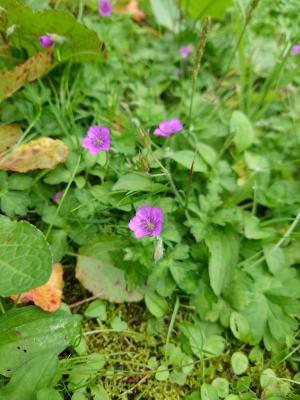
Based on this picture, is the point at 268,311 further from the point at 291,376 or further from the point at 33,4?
the point at 33,4

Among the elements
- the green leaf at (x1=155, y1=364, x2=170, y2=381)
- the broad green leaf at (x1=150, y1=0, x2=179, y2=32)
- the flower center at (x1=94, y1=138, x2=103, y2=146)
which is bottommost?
the green leaf at (x1=155, y1=364, x2=170, y2=381)

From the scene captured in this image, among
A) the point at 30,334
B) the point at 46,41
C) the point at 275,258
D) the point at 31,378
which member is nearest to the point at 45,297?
the point at 30,334

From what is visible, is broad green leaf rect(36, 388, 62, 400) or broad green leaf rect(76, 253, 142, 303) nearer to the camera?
broad green leaf rect(36, 388, 62, 400)

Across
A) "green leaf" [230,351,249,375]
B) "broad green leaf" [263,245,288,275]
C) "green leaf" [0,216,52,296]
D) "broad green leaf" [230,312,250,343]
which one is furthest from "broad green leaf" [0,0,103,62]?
"green leaf" [230,351,249,375]

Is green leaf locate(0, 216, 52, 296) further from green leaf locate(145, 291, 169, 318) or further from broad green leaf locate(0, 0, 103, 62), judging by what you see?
broad green leaf locate(0, 0, 103, 62)

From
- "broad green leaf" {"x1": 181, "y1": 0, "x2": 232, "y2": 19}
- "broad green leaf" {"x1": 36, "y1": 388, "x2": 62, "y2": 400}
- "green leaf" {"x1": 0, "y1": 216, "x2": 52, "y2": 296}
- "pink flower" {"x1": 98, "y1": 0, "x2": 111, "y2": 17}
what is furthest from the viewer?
"broad green leaf" {"x1": 181, "y1": 0, "x2": 232, "y2": 19}

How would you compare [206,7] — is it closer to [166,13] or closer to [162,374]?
[166,13]

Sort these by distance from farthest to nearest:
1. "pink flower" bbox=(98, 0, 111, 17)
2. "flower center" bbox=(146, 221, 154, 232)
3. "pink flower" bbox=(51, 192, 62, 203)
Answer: "pink flower" bbox=(98, 0, 111, 17) < "pink flower" bbox=(51, 192, 62, 203) < "flower center" bbox=(146, 221, 154, 232)
